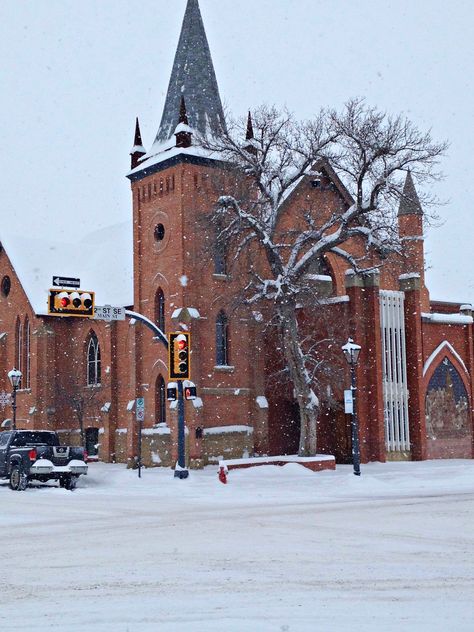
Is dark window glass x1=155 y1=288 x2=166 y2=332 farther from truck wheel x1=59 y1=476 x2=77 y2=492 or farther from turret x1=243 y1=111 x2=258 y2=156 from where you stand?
truck wheel x1=59 y1=476 x2=77 y2=492

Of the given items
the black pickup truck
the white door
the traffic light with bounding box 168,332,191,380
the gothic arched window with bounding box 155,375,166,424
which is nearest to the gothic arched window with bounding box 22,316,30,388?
the gothic arched window with bounding box 155,375,166,424

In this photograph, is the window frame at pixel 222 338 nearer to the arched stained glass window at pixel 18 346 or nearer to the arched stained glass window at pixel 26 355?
the arched stained glass window at pixel 26 355

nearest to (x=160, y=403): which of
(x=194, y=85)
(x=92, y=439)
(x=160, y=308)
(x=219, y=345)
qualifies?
(x=219, y=345)

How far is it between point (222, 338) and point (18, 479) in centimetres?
1498

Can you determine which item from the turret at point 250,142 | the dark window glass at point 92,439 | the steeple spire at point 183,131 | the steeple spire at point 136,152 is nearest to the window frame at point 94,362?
the dark window glass at point 92,439

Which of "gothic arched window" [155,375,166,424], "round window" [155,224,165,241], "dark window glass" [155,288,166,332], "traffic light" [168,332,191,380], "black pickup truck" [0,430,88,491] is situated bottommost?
"black pickup truck" [0,430,88,491]

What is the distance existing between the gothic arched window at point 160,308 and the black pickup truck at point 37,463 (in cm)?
1332

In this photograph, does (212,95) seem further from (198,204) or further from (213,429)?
(213,429)

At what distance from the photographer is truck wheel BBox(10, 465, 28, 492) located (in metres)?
25.2

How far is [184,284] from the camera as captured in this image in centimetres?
3747

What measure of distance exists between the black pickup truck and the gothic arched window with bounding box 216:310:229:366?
43.2 ft

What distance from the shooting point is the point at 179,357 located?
27.4 metres

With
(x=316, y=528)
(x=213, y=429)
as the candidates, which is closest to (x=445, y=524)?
(x=316, y=528)

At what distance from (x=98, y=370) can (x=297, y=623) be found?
38761mm
